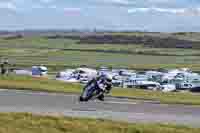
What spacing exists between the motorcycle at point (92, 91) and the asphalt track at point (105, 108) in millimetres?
340

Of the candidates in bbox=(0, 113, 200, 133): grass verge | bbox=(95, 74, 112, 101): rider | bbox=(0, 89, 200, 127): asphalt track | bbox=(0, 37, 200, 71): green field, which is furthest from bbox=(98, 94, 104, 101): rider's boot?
bbox=(0, 37, 200, 71): green field

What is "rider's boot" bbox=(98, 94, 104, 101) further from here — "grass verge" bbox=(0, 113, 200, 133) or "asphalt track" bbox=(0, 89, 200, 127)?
"grass verge" bbox=(0, 113, 200, 133)

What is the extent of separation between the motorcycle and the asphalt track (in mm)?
340

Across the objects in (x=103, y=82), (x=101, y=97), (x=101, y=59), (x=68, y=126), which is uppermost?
(x=103, y=82)

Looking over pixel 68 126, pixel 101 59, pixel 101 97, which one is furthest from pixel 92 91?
pixel 101 59

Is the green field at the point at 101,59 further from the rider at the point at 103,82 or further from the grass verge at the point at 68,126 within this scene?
the grass verge at the point at 68,126

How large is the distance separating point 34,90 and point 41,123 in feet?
34.7

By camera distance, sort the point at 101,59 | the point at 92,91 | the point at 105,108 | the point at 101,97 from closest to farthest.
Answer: the point at 105,108 < the point at 92,91 < the point at 101,97 < the point at 101,59

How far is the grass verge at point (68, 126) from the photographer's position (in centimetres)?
1170

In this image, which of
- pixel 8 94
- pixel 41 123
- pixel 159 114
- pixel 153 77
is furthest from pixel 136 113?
pixel 153 77

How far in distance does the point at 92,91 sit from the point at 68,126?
7.25 m

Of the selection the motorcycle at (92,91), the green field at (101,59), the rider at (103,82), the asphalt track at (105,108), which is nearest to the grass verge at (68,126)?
the asphalt track at (105,108)

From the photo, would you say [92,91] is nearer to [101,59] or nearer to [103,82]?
[103,82]

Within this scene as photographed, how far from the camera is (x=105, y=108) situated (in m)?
17.3
